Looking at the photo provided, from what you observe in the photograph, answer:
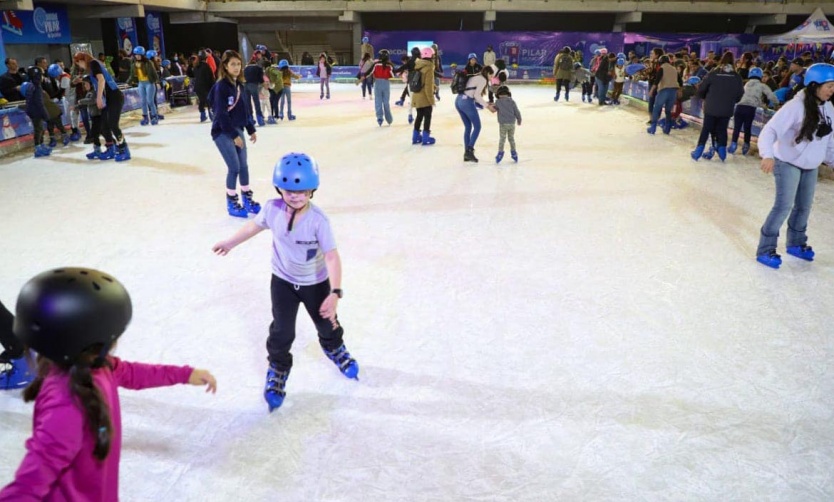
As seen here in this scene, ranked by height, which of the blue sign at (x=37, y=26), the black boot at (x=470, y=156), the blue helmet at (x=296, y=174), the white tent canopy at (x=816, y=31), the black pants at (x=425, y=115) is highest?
the white tent canopy at (x=816, y=31)

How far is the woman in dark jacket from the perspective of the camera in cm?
770

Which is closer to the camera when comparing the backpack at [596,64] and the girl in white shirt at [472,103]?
the girl in white shirt at [472,103]

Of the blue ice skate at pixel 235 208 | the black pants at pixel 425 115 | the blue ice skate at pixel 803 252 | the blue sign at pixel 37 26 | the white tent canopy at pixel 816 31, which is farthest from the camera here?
the white tent canopy at pixel 816 31

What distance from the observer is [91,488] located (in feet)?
4.22

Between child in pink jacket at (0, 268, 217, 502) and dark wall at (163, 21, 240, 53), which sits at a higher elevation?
dark wall at (163, 21, 240, 53)

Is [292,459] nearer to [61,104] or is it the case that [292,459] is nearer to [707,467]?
[707,467]

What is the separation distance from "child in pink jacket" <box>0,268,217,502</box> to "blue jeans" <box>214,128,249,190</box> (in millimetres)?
3958

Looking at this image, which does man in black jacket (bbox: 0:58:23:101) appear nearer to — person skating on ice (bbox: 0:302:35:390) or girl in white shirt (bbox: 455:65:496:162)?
girl in white shirt (bbox: 455:65:496:162)

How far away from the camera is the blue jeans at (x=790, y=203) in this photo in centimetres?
404

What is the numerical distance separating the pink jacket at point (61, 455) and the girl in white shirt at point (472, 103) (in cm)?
646

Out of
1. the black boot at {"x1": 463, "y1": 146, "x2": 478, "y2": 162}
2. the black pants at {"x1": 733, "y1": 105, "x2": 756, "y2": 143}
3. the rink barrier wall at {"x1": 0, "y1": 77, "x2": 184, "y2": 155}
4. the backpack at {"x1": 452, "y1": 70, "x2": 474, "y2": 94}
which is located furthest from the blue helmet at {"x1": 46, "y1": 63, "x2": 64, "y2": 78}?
the black pants at {"x1": 733, "y1": 105, "x2": 756, "y2": 143}

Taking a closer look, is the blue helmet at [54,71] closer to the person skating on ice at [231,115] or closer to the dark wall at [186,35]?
the person skating on ice at [231,115]

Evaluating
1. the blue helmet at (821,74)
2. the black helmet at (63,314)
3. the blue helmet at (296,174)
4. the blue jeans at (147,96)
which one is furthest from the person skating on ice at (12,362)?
the blue jeans at (147,96)

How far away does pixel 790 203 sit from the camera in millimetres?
4070
